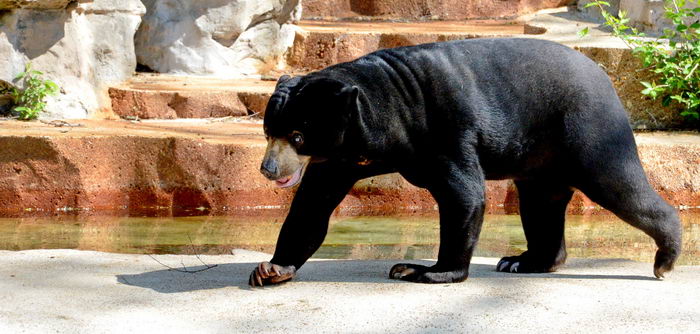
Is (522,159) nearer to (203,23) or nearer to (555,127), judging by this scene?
(555,127)

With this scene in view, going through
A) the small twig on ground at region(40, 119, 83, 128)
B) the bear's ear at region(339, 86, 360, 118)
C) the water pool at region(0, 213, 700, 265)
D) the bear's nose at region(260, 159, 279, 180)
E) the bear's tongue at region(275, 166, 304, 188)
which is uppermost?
the bear's ear at region(339, 86, 360, 118)

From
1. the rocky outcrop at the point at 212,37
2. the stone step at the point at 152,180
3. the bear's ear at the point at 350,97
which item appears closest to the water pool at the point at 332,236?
the stone step at the point at 152,180

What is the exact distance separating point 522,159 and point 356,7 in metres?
9.93

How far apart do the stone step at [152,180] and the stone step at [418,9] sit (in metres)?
6.36

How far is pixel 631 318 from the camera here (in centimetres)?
388

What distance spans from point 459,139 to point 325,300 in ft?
2.83

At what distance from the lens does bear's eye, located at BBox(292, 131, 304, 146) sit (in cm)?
407

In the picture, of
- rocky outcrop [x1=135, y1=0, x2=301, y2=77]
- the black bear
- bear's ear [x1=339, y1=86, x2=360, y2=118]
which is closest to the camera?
bear's ear [x1=339, y1=86, x2=360, y2=118]

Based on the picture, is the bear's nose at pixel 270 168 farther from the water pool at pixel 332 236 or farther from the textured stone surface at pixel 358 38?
the textured stone surface at pixel 358 38

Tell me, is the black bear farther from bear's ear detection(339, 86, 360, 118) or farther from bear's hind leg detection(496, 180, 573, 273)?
bear's hind leg detection(496, 180, 573, 273)

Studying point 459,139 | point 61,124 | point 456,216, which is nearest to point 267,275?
point 456,216

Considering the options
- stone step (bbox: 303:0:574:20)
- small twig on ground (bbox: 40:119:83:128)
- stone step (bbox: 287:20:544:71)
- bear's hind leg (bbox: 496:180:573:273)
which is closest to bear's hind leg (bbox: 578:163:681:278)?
Answer: bear's hind leg (bbox: 496:180:573:273)

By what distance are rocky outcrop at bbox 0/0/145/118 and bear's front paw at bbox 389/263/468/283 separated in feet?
17.2

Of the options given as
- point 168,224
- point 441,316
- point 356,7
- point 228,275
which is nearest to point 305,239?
point 228,275
